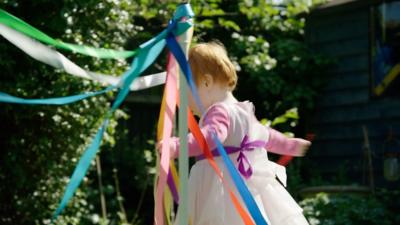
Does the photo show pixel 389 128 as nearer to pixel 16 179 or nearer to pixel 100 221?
pixel 100 221

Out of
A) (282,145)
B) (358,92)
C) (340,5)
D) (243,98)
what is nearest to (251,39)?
(243,98)

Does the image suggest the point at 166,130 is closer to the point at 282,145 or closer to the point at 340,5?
the point at 282,145

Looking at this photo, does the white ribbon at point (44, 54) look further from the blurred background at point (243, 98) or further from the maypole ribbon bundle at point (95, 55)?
the blurred background at point (243, 98)

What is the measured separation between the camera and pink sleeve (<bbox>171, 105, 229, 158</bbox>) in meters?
2.90

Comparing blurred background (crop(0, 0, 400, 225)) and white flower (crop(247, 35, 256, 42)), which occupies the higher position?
white flower (crop(247, 35, 256, 42))

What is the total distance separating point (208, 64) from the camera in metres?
3.14

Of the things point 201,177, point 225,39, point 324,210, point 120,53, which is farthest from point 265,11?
point 120,53

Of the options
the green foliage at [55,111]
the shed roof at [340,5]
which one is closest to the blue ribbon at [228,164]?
the green foliage at [55,111]

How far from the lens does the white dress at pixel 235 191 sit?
3074 millimetres

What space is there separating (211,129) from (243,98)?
5.32 metres

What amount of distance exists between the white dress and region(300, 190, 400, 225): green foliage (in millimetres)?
2770

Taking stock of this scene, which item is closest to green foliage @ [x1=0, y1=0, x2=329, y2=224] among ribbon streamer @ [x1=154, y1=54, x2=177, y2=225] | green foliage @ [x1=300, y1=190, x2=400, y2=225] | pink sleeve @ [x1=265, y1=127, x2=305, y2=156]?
green foliage @ [x1=300, y1=190, x2=400, y2=225]

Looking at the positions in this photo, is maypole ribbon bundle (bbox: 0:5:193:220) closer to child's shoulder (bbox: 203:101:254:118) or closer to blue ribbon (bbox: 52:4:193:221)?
blue ribbon (bbox: 52:4:193:221)

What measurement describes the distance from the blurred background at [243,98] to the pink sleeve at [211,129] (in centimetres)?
241
